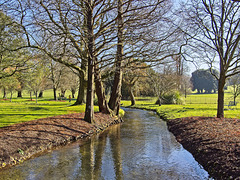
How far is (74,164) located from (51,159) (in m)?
1.12

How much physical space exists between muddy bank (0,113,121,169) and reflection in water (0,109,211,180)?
2.10 feet

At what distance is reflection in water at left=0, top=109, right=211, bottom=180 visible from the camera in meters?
7.30

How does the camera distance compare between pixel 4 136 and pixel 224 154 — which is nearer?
pixel 224 154

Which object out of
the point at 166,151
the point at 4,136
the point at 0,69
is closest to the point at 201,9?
the point at 166,151

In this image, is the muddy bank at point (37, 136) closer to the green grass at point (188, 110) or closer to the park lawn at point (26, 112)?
the park lawn at point (26, 112)

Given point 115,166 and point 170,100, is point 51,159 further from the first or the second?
point 170,100

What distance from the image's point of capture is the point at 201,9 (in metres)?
15.5

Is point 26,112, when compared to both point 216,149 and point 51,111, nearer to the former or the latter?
point 51,111

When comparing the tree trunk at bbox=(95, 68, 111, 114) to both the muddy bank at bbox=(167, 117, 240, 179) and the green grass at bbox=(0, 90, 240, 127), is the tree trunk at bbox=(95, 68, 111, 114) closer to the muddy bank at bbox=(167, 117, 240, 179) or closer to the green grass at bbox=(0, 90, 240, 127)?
the green grass at bbox=(0, 90, 240, 127)

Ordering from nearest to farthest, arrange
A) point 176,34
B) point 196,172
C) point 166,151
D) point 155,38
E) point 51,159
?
1. point 196,172
2. point 51,159
3. point 166,151
4. point 155,38
5. point 176,34

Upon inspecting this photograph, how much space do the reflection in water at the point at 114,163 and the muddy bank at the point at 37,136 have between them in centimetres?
64

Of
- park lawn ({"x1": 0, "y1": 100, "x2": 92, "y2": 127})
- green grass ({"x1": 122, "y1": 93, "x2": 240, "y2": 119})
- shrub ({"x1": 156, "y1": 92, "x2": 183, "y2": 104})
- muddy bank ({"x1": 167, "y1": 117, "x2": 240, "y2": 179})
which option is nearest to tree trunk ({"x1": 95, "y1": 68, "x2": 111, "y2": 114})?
park lawn ({"x1": 0, "y1": 100, "x2": 92, "y2": 127})

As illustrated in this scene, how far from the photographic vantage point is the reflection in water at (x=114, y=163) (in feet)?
24.0

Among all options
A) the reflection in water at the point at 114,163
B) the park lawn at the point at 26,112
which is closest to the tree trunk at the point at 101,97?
the park lawn at the point at 26,112
